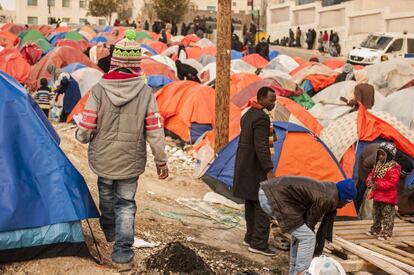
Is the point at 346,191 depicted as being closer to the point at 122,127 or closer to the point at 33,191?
the point at 122,127

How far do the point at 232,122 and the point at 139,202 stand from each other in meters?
3.39

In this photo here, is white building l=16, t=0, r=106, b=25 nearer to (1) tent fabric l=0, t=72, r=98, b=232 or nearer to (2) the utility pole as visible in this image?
(2) the utility pole

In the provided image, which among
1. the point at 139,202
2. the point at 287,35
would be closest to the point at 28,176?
the point at 139,202

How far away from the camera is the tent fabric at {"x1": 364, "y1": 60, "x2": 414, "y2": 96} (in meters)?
15.6

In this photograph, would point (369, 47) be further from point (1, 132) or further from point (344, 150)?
point (1, 132)

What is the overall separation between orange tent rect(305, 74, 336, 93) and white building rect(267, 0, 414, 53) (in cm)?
1959

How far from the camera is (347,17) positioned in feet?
129

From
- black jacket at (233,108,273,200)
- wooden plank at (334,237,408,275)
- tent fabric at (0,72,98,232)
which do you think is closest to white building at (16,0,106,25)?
black jacket at (233,108,273,200)

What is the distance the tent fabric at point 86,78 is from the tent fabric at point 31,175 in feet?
30.2

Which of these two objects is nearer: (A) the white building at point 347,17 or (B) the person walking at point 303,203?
(B) the person walking at point 303,203

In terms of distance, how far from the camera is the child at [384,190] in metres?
6.97

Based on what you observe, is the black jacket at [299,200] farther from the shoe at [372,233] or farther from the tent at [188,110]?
the tent at [188,110]

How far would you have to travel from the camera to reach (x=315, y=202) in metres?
5.15

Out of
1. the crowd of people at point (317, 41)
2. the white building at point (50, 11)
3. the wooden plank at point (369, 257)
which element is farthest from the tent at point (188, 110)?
the white building at point (50, 11)
